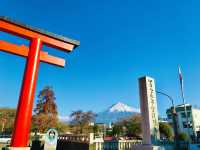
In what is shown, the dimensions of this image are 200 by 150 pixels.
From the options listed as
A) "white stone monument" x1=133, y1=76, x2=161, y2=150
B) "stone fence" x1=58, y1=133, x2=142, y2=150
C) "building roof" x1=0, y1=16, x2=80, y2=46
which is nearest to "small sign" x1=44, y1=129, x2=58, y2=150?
"stone fence" x1=58, y1=133, x2=142, y2=150

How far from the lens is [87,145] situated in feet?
30.4

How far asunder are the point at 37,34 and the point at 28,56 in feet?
2.75

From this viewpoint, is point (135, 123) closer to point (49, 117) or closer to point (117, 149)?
point (49, 117)

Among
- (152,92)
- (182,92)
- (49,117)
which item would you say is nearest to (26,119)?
(152,92)

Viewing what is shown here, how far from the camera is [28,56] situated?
590 cm

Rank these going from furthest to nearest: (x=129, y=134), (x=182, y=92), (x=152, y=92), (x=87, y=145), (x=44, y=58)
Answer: (x=129, y=134) < (x=182, y=92) < (x=152, y=92) < (x=87, y=145) < (x=44, y=58)

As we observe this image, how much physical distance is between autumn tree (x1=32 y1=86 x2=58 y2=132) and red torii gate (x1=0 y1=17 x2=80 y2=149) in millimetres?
27971

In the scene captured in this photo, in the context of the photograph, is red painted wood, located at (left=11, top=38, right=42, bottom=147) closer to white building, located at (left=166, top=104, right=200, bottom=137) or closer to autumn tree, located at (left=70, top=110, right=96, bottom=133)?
autumn tree, located at (left=70, top=110, right=96, bottom=133)

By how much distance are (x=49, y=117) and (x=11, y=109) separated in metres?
13.9

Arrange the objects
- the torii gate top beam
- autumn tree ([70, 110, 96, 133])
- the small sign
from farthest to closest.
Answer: autumn tree ([70, 110, 96, 133]), the small sign, the torii gate top beam

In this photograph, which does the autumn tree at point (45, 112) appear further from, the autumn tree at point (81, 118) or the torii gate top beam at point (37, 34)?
the torii gate top beam at point (37, 34)

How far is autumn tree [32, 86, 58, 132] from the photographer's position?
31.9 meters

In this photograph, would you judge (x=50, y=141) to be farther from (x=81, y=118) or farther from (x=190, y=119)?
(x=190, y=119)

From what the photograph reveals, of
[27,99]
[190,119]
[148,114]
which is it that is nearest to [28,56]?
[27,99]
